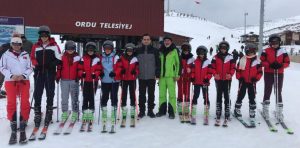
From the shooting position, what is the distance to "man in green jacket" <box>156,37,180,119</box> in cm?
650

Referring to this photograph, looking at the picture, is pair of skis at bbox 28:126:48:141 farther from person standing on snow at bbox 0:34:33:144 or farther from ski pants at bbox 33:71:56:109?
ski pants at bbox 33:71:56:109

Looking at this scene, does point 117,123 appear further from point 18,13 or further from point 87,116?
point 18,13

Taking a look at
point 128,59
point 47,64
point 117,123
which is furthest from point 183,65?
point 47,64

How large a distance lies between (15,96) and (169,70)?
309cm

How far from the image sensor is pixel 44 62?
581 cm

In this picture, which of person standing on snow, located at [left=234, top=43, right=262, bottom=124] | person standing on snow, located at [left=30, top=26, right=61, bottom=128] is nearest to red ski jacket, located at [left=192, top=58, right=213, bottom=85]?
person standing on snow, located at [left=234, top=43, right=262, bottom=124]

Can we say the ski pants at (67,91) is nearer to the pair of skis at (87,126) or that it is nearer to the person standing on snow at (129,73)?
the pair of skis at (87,126)

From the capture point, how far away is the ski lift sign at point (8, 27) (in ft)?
32.6

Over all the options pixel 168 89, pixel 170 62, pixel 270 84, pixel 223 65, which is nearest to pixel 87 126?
pixel 168 89

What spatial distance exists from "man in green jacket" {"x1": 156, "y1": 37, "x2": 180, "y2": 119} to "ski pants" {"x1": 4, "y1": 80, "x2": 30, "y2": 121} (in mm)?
2771

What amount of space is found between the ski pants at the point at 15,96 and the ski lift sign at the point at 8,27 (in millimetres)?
5058

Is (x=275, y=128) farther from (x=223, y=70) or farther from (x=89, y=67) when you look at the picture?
(x=89, y=67)

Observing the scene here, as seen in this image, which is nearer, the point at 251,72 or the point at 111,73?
the point at 111,73

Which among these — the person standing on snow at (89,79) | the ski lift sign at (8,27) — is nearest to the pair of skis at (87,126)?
the person standing on snow at (89,79)
